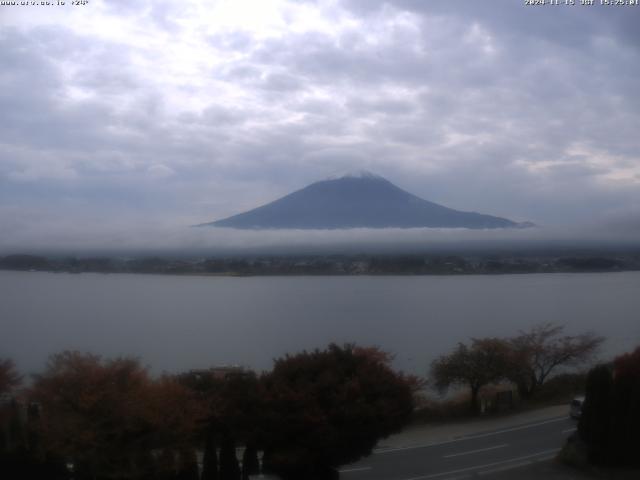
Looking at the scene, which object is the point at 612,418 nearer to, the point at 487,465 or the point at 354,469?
the point at 487,465

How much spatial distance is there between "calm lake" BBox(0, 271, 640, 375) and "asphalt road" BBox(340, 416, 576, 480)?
490 centimetres

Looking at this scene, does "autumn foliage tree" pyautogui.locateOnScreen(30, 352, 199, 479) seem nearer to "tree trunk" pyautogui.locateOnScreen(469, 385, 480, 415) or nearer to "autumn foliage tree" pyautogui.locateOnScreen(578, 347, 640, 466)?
"autumn foliage tree" pyautogui.locateOnScreen(578, 347, 640, 466)

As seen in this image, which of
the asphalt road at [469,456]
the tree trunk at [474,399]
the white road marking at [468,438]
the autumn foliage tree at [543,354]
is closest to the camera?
the asphalt road at [469,456]

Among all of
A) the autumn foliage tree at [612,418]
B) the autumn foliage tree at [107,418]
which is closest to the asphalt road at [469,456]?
the autumn foliage tree at [612,418]

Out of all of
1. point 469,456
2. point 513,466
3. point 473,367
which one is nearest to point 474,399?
point 473,367

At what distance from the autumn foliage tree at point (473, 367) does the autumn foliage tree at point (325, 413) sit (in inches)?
234

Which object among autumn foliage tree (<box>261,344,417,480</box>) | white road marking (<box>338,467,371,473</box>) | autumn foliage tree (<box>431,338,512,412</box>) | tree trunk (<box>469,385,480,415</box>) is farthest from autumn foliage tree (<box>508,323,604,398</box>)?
autumn foliage tree (<box>261,344,417,480</box>)

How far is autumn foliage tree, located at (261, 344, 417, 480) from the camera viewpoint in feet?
24.8

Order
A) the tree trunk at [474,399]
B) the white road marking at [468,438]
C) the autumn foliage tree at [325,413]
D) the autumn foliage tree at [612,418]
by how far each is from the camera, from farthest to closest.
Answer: the tree trunk at [474,399], the white road marking at [468,438], the autumn foliage tree at [612,418], the autumn foliage tree at [325,413]

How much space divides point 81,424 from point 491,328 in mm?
18366

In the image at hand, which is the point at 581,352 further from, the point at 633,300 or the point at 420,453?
the point at 633,300

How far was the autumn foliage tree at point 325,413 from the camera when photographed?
7555mm

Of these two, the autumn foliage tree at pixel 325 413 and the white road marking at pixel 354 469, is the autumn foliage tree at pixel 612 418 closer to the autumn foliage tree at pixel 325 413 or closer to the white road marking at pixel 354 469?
the autumn foliage tree at pixel 325 413

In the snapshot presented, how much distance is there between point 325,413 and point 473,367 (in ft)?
23.4
